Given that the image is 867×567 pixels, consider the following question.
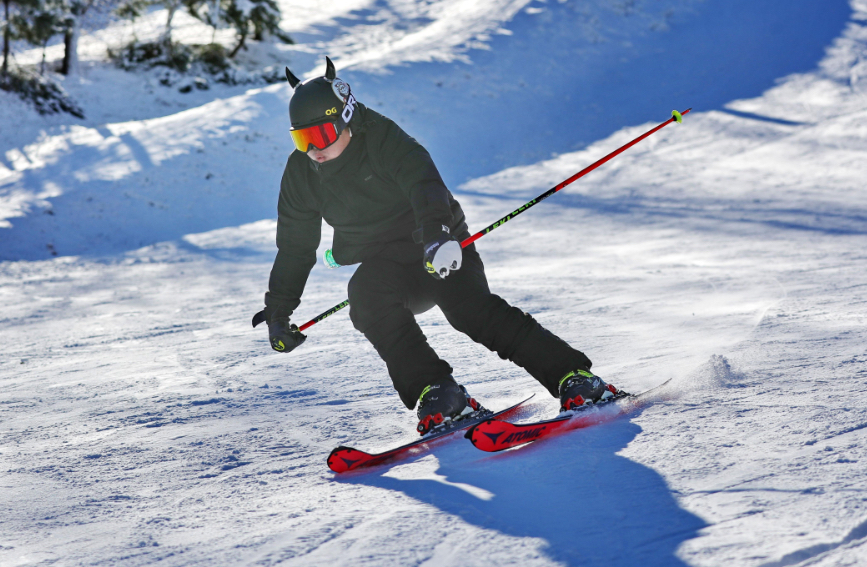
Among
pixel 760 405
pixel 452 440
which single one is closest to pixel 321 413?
pixel 452 440

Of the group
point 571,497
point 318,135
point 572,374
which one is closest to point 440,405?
point 572,374

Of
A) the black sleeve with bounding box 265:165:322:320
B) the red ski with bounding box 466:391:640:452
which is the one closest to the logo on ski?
the red ski with bounding box 466:391:640:452

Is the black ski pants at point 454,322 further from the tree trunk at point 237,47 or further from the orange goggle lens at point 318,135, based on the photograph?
the tree trunk at point 237,47

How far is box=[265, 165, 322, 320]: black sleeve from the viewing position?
3178mm

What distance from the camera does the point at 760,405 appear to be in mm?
2664

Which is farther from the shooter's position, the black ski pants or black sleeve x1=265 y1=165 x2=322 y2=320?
black sleeve x1=265 y1=165 x2=322 y2=320

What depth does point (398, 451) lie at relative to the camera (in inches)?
104

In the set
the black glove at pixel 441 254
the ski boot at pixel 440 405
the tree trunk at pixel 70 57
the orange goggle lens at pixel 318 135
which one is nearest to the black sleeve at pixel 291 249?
the orange goggle lens at pixel 318 135

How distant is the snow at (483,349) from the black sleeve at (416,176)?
0.90 meters

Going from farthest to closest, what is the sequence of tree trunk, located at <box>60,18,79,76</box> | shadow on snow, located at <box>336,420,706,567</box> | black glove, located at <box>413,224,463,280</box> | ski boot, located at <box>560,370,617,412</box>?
tree trunk, located at <box>60,18,79,76</box> < ski boot, located at <box>560,370,617,412</box> < black glove, located at <box>413,224,463,280</box> < shadow on snow, located at <box>336,420,706,567</box>

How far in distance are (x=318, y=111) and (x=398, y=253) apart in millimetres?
661

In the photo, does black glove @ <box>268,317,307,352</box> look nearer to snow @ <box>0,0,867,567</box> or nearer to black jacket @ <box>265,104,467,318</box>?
black jacket @ <box>265,104,467,318</box>

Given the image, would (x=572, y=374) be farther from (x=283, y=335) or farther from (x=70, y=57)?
(x=70, y=57)

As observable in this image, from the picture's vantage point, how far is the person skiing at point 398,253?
283 centimetres
